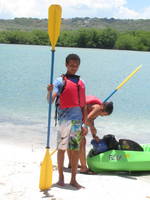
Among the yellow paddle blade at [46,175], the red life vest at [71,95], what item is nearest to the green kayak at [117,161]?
the yellow paddle blade at [46,175]

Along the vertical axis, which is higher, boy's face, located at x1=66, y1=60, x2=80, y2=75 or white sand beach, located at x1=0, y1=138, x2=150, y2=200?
boy's face, located at x1=66, y1=60, x2=80, y2=75

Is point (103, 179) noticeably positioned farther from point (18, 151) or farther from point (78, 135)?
point (18, 151)

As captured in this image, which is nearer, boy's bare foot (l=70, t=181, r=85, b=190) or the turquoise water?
boy's bare foot (l=70, t=181, r=85, b=190)

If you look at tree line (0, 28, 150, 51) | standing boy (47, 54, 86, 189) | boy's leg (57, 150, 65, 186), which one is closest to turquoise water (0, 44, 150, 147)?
boy's leg (57, 150, 65, 186)

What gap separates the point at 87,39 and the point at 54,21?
196 ft

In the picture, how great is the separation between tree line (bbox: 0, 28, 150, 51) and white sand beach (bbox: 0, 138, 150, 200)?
55144 millimetres

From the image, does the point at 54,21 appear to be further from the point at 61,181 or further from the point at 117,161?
the point at 117,161

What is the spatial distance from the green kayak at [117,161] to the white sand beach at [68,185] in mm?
91

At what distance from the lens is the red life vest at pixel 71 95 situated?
411cm

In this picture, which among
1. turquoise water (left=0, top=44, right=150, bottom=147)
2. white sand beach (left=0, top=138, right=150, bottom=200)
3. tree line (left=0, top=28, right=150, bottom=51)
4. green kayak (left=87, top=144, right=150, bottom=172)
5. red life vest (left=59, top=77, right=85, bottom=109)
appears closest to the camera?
white sand beach (left=0, top=138, right=150, bottom=200)

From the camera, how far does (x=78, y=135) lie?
13.6ft

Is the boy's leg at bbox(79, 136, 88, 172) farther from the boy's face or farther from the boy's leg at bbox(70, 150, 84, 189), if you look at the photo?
the boy's face

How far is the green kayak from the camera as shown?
502cm

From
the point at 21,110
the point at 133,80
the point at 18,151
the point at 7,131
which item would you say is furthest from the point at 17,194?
the point at 133,80
